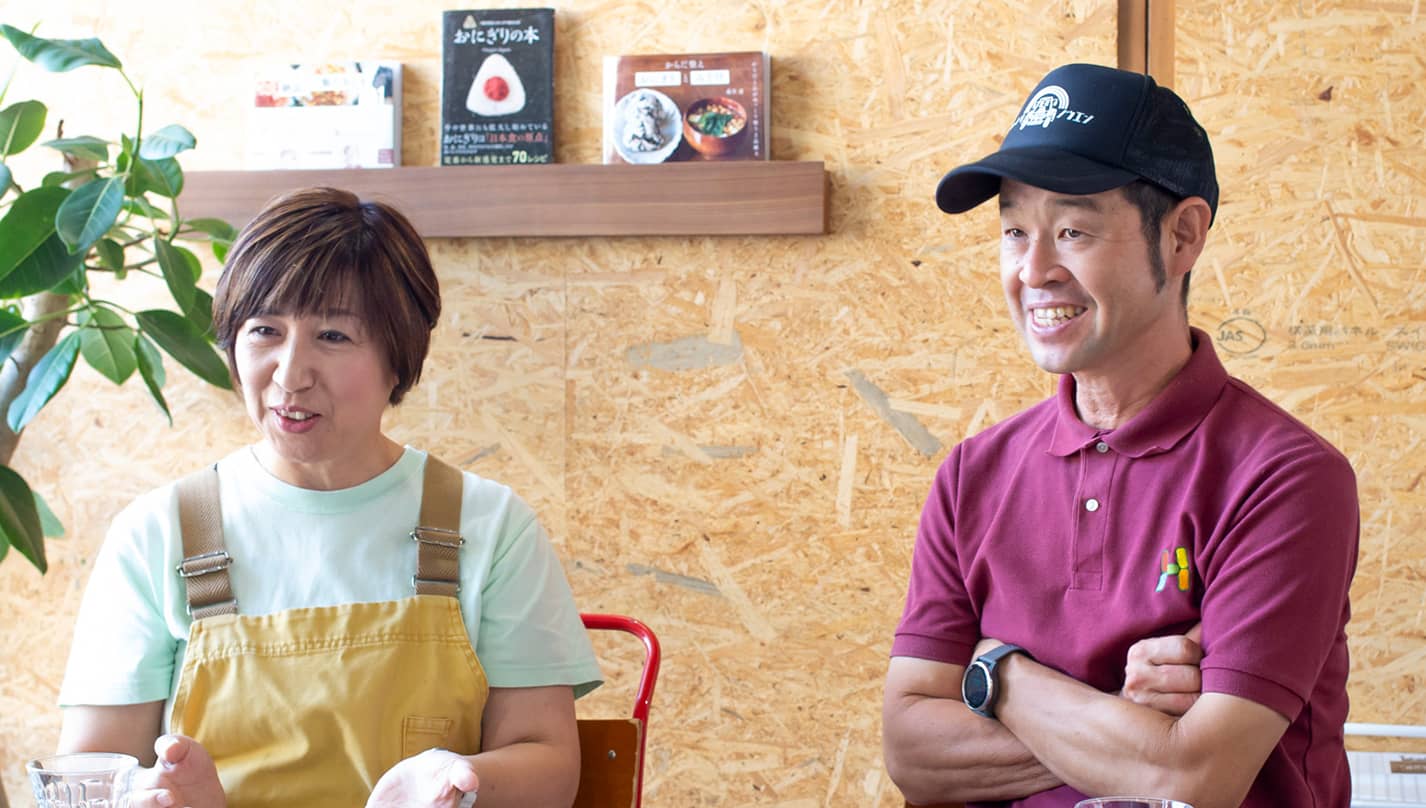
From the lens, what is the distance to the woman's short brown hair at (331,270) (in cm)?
163

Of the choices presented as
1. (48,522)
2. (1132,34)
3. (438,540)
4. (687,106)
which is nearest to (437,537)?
(438,540)

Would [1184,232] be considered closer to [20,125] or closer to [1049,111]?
[1049,111]

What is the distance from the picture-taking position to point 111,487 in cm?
288

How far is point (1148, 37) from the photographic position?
2605 mm

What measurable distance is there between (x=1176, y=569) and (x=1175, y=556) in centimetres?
1

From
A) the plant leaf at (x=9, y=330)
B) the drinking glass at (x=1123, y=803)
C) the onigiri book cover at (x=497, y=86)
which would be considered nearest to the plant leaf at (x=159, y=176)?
the plant leaf at (x=9, y=330)

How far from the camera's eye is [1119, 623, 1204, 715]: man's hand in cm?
148

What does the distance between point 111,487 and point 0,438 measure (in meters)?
0.35

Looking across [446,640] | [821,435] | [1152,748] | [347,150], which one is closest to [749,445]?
[821,435]

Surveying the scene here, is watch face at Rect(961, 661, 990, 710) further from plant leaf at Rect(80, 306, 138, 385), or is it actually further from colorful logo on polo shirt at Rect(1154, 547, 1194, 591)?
plant leaf at Rect(80, 306, 138, 385)

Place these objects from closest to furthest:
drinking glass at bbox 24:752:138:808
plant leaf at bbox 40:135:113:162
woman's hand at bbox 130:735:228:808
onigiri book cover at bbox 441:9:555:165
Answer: drinking glass at bbox 24:752:138:808, woman's hand at bbox 130:735:228:808, plant leaf at bbox 40:135:113:162, onigiri book cover at bbox 441:9:555:165

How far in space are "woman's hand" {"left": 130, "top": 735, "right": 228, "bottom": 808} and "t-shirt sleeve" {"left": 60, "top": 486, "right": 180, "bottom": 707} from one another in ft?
0.71

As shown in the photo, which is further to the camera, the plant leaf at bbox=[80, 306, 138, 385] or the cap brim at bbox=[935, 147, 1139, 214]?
the plant leaf at bbox=[80, 306, 138, 385]

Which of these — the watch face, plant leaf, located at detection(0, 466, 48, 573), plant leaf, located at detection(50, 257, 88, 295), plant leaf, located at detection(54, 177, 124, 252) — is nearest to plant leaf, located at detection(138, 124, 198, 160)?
plant leaf, located at detection(54, 177, 124, 252)
